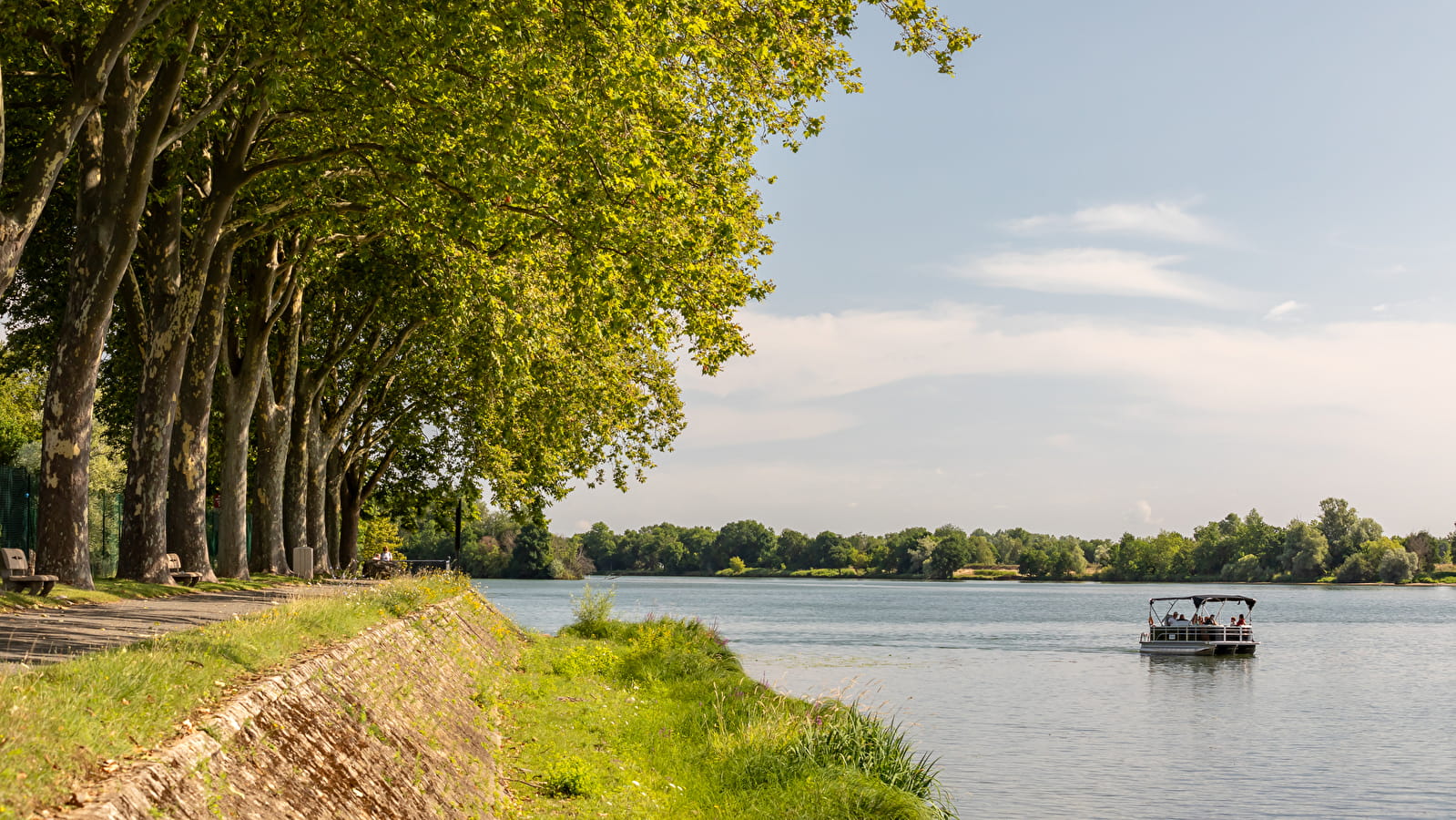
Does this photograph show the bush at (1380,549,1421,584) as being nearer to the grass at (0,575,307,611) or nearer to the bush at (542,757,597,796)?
the grass at (0,575,307,611)

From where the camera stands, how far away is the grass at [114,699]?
5656 millimetres

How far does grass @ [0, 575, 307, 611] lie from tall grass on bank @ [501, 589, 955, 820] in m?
6.23

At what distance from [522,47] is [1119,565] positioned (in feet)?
632

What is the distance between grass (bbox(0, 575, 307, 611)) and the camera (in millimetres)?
16719

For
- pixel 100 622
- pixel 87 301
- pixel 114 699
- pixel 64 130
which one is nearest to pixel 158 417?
pixel 87 301

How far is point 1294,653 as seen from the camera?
59.8 meters

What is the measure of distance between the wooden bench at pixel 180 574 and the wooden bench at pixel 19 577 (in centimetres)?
445

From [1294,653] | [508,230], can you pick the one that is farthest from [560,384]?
[1294,653]

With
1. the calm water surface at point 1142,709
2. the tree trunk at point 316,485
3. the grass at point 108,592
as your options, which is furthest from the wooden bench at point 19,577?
the tree trunk at point 316,485

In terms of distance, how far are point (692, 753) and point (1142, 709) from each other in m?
26.2

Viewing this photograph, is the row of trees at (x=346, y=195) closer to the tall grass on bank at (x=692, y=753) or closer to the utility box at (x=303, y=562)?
the utility box at (x=303, y=562)

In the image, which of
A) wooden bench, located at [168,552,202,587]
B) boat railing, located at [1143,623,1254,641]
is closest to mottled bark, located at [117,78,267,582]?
wooden bench, located at [168,552,202,587]

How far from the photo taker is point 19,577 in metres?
17.2

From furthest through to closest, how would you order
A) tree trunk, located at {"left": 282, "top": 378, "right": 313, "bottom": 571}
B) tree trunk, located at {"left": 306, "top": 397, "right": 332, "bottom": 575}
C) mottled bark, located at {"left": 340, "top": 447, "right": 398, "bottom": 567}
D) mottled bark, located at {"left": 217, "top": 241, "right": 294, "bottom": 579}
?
mottled bark, located at {"left": 340, "top": 447, "right": 398, "bottom": 567} → tree trunk, located at {"left": 306, "top": 397, "right": 332, "bottom": 575} → tree trunk, located at {"left": 282, "top": 378, "right": 313, "bottom": 571} → mottled bark, located at {"left": 217, "top": 241, "right": 294, "bottom": 579}
